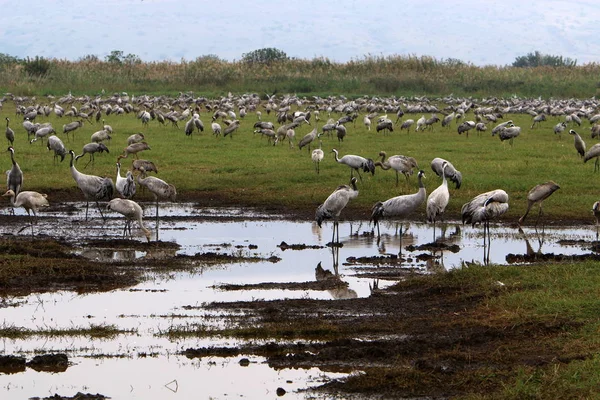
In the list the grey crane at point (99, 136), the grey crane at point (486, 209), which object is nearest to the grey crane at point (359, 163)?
the grey crane at point (486, 209)

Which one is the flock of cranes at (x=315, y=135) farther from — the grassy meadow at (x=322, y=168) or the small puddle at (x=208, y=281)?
the small puddle at (x=208, y=281)

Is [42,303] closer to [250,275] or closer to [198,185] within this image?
[250,275]

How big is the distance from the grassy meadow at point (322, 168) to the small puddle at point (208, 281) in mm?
1525

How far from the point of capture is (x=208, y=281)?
12141 millimetres

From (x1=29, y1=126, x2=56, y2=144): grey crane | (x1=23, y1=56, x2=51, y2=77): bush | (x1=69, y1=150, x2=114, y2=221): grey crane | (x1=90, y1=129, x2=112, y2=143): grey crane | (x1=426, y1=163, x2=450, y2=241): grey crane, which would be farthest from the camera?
(x1=23, y1=56, x2=51, y2=77): bush

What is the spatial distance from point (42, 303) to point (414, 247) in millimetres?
5939

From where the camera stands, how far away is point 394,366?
8.27m

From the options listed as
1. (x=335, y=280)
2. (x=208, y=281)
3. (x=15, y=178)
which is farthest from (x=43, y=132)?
(x=335, y=280)

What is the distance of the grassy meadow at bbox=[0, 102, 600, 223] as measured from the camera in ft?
63.2

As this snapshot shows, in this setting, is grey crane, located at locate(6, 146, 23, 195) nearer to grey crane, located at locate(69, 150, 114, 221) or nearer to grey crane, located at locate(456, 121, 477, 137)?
grey crane, located at locate(69, 150, 114, 221)

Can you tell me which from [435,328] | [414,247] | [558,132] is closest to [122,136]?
[558,132]

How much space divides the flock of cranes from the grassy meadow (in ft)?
1.14

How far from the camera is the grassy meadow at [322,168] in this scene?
758 inches

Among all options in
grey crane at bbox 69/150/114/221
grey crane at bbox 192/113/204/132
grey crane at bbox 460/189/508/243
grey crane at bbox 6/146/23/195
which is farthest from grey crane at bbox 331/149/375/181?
grey crane at bbox 192/113/204/132
